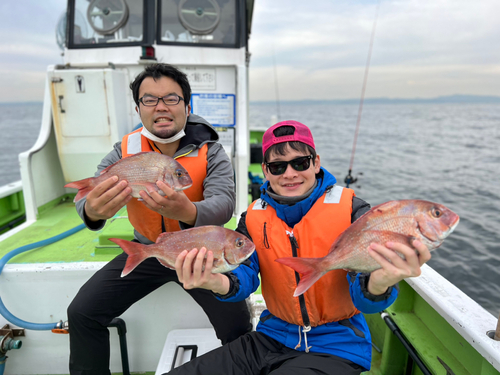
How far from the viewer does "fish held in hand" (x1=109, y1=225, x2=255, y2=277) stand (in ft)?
5.54

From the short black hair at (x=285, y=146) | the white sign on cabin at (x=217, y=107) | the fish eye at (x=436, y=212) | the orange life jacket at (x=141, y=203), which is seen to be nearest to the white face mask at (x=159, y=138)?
the orange life jacket at (x=141, y=203)

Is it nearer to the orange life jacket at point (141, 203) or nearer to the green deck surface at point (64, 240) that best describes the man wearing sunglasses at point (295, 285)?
the orange life jacket at point (141, 203)

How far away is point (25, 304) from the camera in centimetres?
283

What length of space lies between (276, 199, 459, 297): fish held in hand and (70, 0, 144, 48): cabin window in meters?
4.74

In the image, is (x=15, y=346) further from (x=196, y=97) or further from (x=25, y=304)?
(x=196, y=97)

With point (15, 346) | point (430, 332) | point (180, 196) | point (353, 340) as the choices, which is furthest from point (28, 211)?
point (430, 332)

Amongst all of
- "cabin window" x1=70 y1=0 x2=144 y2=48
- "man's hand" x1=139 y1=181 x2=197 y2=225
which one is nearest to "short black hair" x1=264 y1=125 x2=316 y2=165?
"man's hand" x1=139 y1=181 x2=197 y2=225

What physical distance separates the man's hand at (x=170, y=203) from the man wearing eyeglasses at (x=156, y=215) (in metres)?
0.02

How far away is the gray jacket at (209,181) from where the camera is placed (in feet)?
7.23

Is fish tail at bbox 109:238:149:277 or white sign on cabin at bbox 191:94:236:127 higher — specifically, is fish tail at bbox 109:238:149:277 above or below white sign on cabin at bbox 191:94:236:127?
below

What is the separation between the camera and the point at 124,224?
3.32 meters

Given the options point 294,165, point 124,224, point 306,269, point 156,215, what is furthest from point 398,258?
point 124,224

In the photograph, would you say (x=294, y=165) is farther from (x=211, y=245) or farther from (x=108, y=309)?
(x=108, y=309)

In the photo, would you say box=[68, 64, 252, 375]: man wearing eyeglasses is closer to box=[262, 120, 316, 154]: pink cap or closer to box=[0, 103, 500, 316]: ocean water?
box=[262, 120, 316, 154]: pink cap
